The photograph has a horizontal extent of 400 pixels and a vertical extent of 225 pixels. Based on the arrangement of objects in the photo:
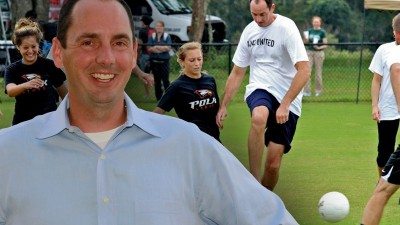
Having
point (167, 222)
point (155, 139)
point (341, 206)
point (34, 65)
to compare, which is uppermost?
point (155, 139)

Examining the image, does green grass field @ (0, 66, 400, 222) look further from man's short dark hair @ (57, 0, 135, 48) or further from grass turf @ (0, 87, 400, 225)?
man's short dark hair @ (57, 0, 135, 48)

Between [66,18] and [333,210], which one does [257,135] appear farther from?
[66,18]

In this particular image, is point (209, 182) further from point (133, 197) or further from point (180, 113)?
point (180, 113)

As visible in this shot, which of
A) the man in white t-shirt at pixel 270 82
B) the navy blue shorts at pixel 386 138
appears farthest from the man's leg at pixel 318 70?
the man in white t-shirt at pixel 270 82

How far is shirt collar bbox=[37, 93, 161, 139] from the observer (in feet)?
10.1

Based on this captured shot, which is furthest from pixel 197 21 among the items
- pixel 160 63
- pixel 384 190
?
pixel 384 190

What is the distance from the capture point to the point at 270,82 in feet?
34.4

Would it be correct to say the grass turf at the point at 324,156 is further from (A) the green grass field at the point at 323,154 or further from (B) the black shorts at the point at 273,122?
(B) the black shorts at the point at 273,122

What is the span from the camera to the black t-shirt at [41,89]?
10625 millimetres

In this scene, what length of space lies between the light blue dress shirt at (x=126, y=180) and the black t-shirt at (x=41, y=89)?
7570mm

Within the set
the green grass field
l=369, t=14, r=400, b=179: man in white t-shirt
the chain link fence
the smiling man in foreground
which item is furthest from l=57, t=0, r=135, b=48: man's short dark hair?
the chain link fence

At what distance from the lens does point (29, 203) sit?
9.96ft

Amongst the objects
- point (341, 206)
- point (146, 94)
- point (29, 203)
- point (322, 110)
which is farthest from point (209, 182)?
point (146, 94)

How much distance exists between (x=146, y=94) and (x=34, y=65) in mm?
13305
